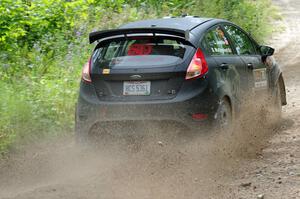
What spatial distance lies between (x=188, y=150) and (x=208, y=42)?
1.39 meters

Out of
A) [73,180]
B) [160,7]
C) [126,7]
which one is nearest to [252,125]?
[73,180]

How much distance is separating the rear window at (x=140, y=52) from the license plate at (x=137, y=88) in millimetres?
197

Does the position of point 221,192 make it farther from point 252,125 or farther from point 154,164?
point 252,125

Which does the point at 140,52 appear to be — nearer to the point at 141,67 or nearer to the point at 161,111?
the point at 141,67

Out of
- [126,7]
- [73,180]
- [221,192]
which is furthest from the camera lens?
[126,7]

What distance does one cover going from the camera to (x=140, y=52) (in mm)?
7148

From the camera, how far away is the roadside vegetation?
335 inches

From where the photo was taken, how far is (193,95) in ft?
22.6

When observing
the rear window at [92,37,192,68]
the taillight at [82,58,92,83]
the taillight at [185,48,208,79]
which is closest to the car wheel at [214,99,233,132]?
the taillight at [185,48,208,79]

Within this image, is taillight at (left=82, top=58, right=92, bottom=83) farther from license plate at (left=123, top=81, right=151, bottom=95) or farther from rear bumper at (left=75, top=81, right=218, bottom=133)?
license plate at (left=123, top=81, right=151, bottom=95)

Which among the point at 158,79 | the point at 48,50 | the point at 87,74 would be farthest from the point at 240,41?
the point at 48,50

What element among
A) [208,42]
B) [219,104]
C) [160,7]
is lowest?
[160,7]

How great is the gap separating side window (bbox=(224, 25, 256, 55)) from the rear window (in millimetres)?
1435

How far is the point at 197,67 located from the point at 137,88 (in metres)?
0.71
